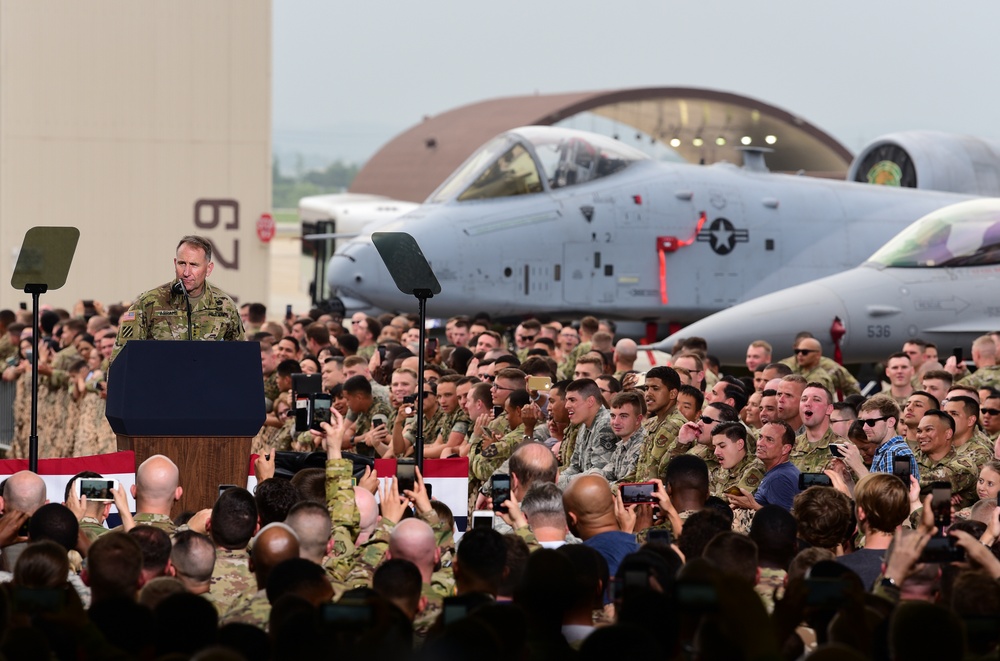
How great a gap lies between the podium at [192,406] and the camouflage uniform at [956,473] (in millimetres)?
3375

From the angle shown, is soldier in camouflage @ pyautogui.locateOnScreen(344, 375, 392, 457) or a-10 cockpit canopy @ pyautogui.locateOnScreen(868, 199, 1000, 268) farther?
a-10 cockpit canopy @ pyautogui.locateOnScreen(868, 199, 1000, 268)

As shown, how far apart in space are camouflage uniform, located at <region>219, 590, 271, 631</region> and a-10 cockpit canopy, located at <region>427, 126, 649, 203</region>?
42.3 ft

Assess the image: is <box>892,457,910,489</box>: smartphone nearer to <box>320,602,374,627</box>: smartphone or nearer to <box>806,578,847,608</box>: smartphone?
<box>806,578,847,608</box>: smartphone

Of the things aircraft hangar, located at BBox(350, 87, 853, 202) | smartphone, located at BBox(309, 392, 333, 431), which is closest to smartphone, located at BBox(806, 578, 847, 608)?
smartphone, located at BBox(309, 392, 333, 431)

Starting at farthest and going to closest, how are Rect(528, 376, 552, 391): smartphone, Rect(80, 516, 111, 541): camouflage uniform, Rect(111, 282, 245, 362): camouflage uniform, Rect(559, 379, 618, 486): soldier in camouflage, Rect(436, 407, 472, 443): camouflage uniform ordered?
Rect(436, 407, 472, 443): camouflage uniform < Rect(528, 376, 552, 391): smartphone < Rect(559, 379, 618, 486): soldier in camouflage < Rect(111, 282, 245, 362): camouflage uniform < Rect(80, 516, 111, 541): camouflage uniform

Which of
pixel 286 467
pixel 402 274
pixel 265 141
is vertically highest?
pixel 265 141

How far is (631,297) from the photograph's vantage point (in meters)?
17.6

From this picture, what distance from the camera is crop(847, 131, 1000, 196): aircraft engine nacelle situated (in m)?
21.1

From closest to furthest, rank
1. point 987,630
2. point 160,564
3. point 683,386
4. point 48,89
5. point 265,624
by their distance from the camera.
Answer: point 987,630, point 265,624, point 160,564, point 683,386, point 48,89

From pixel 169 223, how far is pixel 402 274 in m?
17.2

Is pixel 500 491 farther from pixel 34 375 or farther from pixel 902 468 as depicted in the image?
pixel 34 375

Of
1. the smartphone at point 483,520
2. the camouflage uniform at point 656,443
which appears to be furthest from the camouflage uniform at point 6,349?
the smartphone at point 483,520

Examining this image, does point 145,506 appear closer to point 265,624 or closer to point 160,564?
point 160,564

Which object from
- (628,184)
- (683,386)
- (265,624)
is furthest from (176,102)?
(265,624)
